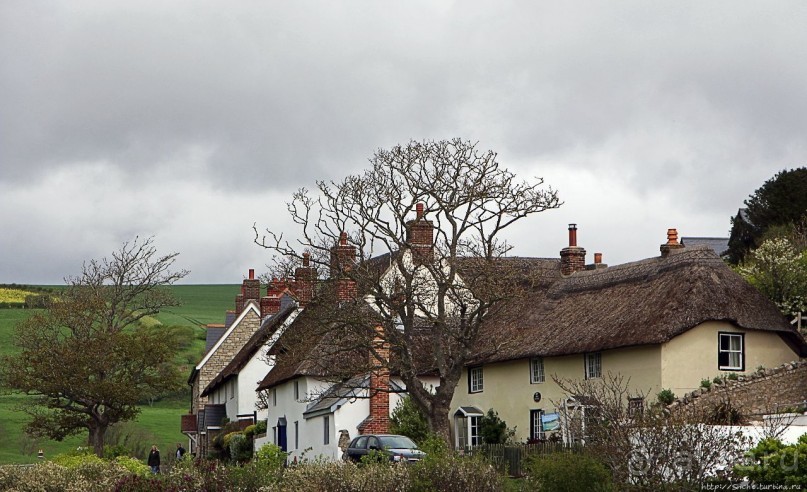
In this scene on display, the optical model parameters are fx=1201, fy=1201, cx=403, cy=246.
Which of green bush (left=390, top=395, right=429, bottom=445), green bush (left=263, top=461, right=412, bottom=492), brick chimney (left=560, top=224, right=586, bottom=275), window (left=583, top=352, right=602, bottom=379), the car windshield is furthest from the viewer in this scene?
brick chimney (left=560, top=224, right=586, bottom=275)

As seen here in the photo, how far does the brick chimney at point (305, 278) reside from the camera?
134ft

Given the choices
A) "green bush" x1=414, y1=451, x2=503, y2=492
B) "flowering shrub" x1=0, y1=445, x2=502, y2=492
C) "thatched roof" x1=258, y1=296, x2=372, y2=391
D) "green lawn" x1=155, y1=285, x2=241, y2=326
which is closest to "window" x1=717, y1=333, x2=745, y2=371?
"thatched roof" x1=258, y1=296, x2=372, y2=391

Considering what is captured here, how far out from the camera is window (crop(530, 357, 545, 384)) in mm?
44656

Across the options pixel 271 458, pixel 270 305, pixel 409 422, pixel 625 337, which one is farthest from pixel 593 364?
pixel 270 305

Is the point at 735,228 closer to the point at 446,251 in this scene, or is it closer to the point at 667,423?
the point at 446,251

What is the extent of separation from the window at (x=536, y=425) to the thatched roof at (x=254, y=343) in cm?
1573

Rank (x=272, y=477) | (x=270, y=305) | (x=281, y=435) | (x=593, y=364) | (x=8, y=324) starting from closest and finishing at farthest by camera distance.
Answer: (x=272, y=477) → (x=593, y=364) → (x=281, y=435) → (x=270, y=305) → (x=8, y=324)

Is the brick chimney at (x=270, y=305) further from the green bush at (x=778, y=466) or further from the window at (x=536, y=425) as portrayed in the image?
the green bush at (x=778, y=466)

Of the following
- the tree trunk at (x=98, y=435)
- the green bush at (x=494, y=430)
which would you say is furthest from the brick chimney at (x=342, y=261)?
the tree trunk at (x=98, y=435)

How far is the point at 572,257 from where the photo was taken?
168ft

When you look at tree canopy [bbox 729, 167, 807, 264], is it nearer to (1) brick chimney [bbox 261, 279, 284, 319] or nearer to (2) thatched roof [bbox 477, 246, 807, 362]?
(2) thatched roof [bbox 477, 246, 807, 362]

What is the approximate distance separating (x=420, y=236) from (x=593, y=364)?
8190mm

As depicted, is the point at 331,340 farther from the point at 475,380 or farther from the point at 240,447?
the point at 240,447

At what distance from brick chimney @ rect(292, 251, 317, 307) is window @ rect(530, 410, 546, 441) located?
9.46 m
